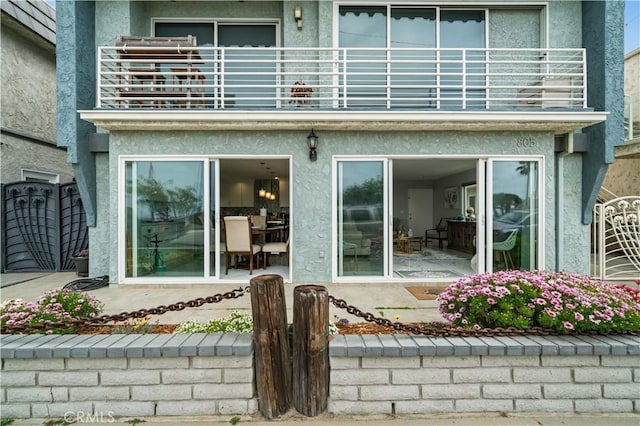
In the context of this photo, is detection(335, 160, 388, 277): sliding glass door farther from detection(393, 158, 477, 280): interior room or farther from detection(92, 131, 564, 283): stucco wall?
detection(393, 158, 477, 280): interior room

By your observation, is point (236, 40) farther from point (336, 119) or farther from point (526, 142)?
point (526, 142)

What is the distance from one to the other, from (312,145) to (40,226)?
6.31 metres

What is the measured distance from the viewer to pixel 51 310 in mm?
2250

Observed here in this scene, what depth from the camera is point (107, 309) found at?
12.8ft

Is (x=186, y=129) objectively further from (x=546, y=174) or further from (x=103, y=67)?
(x=546, y=174)

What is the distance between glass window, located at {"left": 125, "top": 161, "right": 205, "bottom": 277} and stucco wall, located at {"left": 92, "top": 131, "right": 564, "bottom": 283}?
35cm

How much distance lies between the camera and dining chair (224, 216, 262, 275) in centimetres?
569

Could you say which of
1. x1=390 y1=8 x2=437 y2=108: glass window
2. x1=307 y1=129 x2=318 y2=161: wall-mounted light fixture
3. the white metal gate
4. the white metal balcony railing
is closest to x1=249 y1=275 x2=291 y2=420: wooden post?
x1=307 y1=129 x2=318 y2=161: wall-mounted light fixture

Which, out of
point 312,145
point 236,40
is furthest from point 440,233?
point 236,40

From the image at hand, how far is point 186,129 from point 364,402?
4.89 metres

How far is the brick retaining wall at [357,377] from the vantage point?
1896 millimetres

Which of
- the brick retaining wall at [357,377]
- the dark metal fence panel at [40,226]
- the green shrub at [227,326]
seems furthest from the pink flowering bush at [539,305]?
the dark metal fence panel at [40,226]

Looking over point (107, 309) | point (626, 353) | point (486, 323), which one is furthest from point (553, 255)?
point (107, 309)

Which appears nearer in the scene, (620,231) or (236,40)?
(620,231)
